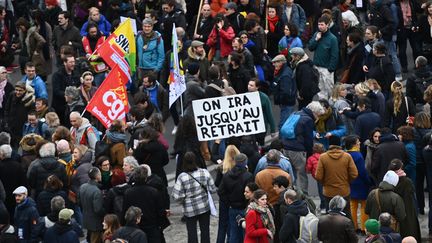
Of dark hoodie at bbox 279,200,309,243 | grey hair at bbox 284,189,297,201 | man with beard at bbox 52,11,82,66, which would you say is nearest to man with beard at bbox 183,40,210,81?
man with beard at bbox 52,11,82,66

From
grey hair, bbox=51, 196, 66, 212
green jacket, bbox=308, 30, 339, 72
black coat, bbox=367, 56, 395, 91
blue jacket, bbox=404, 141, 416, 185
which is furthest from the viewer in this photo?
green jacket, bbox=308, 30, 339, 72

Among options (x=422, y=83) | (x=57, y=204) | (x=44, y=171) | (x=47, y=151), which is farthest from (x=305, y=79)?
(x=57, y=204)

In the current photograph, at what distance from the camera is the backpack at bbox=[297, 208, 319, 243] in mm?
18906

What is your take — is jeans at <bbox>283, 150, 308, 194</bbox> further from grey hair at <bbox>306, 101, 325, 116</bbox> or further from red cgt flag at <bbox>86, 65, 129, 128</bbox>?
red cgt flag at <bbox>86, 65, 129, 128</bbox>

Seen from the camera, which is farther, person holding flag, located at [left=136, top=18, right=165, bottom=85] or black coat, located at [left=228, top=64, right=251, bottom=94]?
person holding flag, located at [left=136, top=18, right=165, bottom=85]

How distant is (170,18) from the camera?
92.9ft

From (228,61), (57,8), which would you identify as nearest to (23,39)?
(57,8)

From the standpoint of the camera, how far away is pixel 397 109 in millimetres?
23188

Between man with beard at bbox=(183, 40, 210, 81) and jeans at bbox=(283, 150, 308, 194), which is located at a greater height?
man with beard at bbox=(183, 40, 210, 81)

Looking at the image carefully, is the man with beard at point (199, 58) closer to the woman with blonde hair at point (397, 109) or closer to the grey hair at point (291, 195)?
the woman with blonde hair at point (397, 109)

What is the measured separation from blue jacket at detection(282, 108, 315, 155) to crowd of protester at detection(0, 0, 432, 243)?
21mm

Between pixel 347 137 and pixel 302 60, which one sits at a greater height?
pixel 302 60

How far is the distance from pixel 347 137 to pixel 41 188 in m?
4.38

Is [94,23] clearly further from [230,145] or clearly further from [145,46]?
[230,145]
